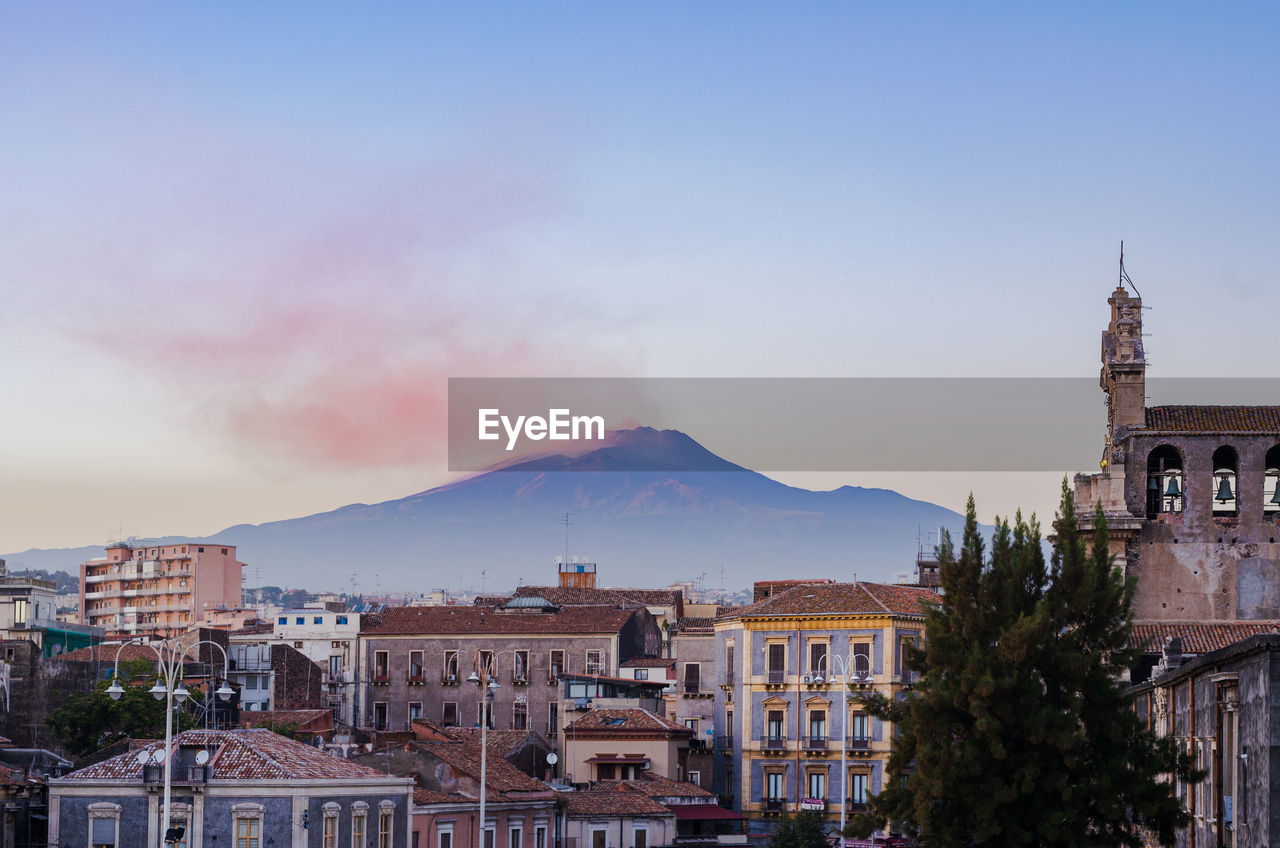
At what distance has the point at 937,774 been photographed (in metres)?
47.2

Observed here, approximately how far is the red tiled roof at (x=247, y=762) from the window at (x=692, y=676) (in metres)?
38.0

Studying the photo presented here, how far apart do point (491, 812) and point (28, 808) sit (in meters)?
17.8

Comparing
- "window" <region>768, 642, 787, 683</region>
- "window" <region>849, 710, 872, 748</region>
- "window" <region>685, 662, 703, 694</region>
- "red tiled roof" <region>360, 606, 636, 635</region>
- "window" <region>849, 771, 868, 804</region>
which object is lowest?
"window" <region>849, 771, 868, 804</region>

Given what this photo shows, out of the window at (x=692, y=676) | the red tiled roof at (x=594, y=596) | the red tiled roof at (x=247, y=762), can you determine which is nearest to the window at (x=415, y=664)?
the red tiled roof at (x=594, y=596)

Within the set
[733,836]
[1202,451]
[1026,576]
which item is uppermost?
[1202,451]

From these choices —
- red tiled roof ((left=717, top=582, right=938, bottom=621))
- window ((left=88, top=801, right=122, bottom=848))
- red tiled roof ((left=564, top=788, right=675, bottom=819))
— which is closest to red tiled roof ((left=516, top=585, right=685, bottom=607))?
red tiled roof ((left=717, top=582, right=938, bottom=621))

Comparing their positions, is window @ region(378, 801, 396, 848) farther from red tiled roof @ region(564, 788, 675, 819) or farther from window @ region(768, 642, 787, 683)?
window @ region(768, 642, 787, 683)

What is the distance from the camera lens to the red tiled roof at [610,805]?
274 ft

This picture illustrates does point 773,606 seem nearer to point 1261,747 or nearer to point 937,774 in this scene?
point 937,774

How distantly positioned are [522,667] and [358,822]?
44.0m

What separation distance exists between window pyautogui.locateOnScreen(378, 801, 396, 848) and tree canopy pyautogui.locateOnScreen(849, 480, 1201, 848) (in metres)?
25.5

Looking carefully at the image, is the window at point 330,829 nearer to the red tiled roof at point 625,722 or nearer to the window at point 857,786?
the red tiled roof at point 625,722

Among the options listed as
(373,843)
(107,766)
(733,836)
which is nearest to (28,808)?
(107,766)

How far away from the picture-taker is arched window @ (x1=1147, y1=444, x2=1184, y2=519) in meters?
79.6
